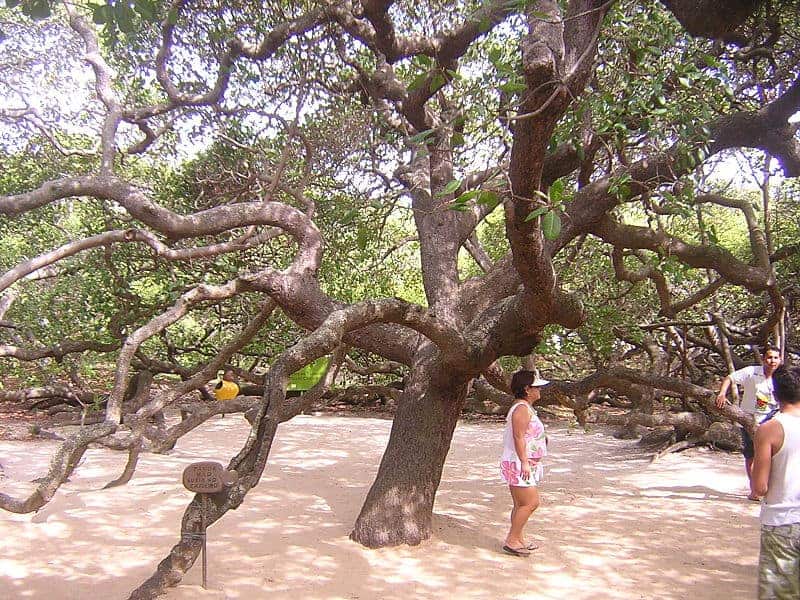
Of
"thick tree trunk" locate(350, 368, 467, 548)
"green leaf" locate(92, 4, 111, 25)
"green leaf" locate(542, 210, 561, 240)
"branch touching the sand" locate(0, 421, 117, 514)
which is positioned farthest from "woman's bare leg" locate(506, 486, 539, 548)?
"green leaf" locate(92, 4, 111, 25)

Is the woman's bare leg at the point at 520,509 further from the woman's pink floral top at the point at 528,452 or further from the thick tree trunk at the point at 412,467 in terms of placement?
the thick tree trunk at the point at 412,467

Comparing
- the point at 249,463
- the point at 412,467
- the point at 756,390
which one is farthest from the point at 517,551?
the point at 756,390

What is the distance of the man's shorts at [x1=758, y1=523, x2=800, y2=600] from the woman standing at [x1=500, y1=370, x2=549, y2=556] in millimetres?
1803

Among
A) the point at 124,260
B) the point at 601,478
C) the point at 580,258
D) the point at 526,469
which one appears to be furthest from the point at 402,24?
the point at 601,478

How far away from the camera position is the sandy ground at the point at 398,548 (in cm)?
390

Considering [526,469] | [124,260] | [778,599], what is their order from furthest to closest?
[124,260] < [526,469] < [778,599]

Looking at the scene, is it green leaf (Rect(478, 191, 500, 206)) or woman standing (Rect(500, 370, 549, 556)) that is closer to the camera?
green leaf (Rect(478, 191, 500, 206))

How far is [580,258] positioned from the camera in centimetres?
873

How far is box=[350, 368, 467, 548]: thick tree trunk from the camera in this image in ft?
15.3

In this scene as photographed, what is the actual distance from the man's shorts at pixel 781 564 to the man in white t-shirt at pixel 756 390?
2755 mm

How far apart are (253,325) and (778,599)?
370 cm

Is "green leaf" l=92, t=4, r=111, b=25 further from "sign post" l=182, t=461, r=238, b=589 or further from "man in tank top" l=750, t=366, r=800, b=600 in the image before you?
"man in tank top" l=750, t=366, r=800, b=600

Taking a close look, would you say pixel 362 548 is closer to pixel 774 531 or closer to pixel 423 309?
pixel 423 309

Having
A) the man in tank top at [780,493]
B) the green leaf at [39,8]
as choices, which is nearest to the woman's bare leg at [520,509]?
the man in tank top at [780,493]
